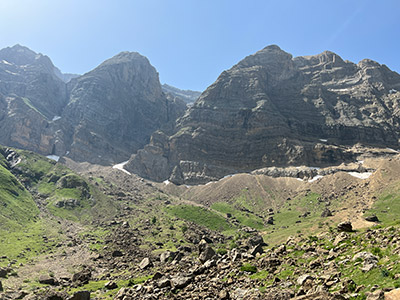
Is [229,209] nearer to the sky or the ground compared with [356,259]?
nearer to the ground

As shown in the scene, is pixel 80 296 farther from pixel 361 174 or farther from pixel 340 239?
pixel 361 174

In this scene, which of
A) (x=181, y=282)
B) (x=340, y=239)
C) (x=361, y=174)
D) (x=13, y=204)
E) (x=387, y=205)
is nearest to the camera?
(x=340, y=239)

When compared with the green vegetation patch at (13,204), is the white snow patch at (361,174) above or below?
above

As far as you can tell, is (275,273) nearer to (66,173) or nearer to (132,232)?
(132,232)

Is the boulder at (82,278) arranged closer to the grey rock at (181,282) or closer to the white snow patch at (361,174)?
the grey rock at (181,282)

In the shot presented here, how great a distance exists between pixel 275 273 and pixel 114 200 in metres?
173

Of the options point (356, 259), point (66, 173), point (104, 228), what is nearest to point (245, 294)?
point (356, 259)

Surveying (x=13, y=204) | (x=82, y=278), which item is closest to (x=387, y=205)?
(x=82, y=278)

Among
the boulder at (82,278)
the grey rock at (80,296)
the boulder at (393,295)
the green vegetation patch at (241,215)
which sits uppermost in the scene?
the boulder at (393,295)

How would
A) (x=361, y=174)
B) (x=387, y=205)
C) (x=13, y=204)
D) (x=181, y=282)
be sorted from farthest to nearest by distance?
(x=361, y=174) → (x=13, y=204) → (x=387, y=205) → (x=181, y=282)

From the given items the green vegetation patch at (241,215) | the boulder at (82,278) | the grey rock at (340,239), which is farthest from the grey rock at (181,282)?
the green vegetation patch at (241,215)

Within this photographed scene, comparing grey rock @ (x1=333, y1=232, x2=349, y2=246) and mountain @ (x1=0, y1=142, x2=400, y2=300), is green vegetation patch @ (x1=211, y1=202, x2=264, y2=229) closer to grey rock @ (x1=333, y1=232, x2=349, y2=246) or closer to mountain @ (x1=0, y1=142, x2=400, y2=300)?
mountain @ (x1=0, y1=142, x2=400, y2=300)

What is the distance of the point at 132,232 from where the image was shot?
111m

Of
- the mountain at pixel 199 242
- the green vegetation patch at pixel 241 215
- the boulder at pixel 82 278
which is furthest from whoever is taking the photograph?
the green vegetation patch at pixel 241 215
